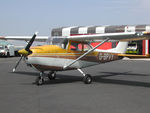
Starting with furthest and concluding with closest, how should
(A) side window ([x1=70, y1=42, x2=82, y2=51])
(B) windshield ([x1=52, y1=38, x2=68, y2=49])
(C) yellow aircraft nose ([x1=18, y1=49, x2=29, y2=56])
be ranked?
1. (A) side window ([x1=70, y1=42, x2=82, y2=51])
2. (B) windshield ([x1=52, y1=38, x2=68, y2=49])
3. (C) yellow aircraft nose ([x1=18, y1=49, x2=29, y2=56])

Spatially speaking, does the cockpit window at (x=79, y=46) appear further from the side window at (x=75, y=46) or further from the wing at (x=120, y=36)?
the wing at (x=120, y=36)

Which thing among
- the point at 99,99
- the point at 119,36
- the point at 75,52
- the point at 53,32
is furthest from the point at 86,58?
the point at 53,32

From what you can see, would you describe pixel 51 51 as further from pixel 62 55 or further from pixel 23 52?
pixel 23 52

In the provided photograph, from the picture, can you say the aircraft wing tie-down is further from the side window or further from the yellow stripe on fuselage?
the side window

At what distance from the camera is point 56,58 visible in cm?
966

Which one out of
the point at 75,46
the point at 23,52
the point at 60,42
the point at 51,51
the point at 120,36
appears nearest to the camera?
the point at 23,52

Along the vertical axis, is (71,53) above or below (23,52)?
below

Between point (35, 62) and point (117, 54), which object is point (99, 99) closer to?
point (35, 62)

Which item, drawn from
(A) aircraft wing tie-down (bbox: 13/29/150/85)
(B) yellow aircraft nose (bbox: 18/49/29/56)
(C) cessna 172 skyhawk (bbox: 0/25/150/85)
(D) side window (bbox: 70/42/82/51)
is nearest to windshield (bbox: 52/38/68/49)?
(C) cessna 172 skyhawk (bbox: 0/25/150/85)

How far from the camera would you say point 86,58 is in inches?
425

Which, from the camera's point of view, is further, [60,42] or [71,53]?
[71,53]

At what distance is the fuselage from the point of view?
8.99m

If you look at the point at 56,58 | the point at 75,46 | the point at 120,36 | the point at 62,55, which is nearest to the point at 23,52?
the point at 56,58

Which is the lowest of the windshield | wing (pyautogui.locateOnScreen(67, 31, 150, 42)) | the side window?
the side window
